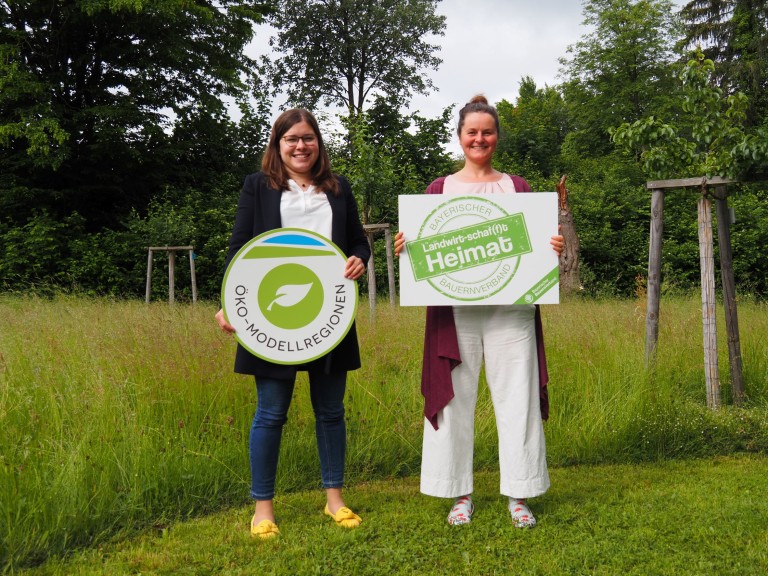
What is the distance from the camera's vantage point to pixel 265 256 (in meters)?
3.12

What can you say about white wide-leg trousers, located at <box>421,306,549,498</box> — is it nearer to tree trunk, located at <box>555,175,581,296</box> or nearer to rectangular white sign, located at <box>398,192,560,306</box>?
rectangular white sign, located at <box>398,192,560,306</box>

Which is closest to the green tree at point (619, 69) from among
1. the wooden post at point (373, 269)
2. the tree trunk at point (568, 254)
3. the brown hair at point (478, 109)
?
the tree trunk at point (568, 254)

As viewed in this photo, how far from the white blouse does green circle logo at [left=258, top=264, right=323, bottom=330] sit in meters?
0.21

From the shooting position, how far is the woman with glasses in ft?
10.3

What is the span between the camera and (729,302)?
5371 mm

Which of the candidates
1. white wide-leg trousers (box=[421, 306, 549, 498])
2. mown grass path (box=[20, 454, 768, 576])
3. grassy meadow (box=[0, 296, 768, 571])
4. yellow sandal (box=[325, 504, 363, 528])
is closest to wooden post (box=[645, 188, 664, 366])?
grassy meadow (box=[0, 296, 768, 571])

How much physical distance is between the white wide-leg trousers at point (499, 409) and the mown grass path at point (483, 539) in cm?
25

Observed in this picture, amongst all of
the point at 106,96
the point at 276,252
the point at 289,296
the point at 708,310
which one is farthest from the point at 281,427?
the point at 106,96

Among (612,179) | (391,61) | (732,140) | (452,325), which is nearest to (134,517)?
(452,325)

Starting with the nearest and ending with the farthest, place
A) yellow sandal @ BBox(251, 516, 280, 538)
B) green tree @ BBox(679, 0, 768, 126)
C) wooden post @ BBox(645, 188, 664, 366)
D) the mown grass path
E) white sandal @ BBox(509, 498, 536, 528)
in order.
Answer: the mown grass path → yellow sandal @ BBox(251, 516, 280, 538) → white sandal @ BBox(509, 498, 536, 528) → wooden post @ BBox(645, 188, 664, 366) → green tree @ BBox(679, 0, 768, 126)

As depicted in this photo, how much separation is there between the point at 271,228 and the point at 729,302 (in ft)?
13.1

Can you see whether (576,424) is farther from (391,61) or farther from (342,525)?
(391,61)

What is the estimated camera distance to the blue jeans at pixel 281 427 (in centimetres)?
317

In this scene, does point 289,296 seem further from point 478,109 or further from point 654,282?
point 654,282
